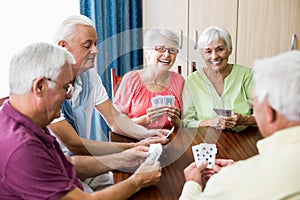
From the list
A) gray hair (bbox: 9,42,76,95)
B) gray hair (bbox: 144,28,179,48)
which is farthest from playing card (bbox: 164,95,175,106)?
gray hair (bbox: 9,42,76,95)

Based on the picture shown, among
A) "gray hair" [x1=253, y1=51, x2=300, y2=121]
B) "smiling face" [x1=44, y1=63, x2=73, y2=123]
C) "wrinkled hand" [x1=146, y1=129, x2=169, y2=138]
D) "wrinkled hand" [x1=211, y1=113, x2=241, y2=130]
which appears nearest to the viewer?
"gray hair" [x1=253, y1=51, x2=300, y2=121]

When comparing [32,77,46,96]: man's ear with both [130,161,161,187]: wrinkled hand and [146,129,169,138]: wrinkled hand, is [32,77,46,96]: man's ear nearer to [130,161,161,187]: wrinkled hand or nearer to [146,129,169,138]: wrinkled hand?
[130,161,161,187]: wrinkled hand

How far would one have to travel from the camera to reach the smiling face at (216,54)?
2.39m

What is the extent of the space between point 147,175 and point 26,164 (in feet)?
1.60

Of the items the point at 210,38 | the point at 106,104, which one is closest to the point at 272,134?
the point at 106,104

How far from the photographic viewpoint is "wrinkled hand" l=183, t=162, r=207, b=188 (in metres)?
1.40

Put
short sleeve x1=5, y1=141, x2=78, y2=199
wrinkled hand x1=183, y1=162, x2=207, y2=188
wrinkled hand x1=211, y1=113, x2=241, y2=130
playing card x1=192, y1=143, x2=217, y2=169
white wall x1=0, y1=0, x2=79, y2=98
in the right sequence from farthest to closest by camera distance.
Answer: white wall x1=0, y1=0, x2=79, y2=98 < wrinkled hand x1=211, y1=113, x2=241, y2=130 < playing card x1=192, y1=143, x2=217, y2=169 < wrinkled hand x1=183, y1=162, x2=207, y2=188 < short sleeve x1=5, y1=141, x2=78, y2=199

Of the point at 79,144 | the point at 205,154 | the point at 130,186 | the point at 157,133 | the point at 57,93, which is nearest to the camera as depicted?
the point at 57,93

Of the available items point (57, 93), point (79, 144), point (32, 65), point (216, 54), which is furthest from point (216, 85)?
point (32, 65)

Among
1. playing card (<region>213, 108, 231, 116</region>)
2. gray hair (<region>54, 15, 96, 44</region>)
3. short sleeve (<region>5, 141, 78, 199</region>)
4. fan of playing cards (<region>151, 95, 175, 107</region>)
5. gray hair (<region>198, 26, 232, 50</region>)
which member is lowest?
playing card (<region>213, 108, 231, 116</region>)

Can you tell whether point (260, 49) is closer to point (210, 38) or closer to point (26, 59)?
point (210, 38)

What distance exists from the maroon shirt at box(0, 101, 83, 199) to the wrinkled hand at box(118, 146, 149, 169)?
1.44ft

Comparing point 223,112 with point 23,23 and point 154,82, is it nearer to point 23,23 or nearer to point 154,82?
point 154,82

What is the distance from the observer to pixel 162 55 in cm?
232
